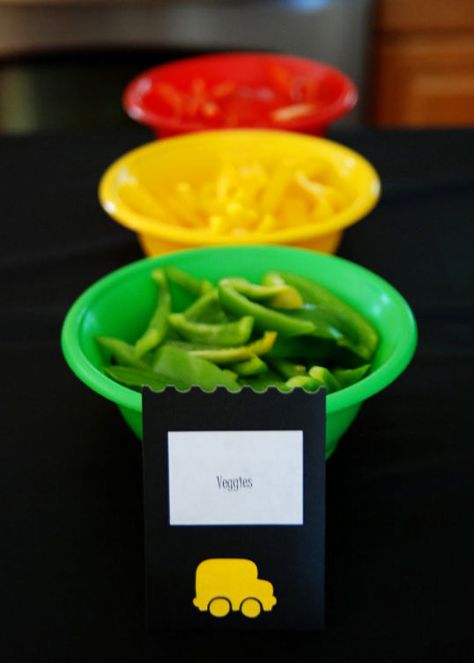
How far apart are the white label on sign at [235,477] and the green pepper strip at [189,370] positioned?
0.44 ft

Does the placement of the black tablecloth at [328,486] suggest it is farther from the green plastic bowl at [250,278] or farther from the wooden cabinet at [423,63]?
the wooden cabinet at [423,63]

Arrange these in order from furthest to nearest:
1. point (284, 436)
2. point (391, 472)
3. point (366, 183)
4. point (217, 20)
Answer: point (217, 20) < point (366, 183) < point (391, 472) < point (284, 436)

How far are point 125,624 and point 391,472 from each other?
11.5 inches

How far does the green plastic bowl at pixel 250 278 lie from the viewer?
2.62ft

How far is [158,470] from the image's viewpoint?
0.71 metres

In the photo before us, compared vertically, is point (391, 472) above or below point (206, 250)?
below

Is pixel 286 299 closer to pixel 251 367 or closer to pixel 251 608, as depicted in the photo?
pixel 251 367

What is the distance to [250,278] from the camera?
1052mm

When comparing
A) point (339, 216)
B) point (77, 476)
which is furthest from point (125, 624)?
point (339, 216)

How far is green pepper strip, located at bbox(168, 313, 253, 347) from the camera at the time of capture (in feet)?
2.91

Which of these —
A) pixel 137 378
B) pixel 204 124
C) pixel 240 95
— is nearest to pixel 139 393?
pixel 137 378

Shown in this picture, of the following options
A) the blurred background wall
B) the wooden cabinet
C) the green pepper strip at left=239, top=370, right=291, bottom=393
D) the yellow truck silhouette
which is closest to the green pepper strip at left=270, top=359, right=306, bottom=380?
the green pepper strip at left=239, top=370, right=291, bottom=393

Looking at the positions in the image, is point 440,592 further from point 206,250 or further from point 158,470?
point 206,250

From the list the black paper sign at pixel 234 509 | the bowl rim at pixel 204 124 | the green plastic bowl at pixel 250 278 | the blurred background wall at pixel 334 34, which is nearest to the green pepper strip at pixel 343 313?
the green plastic bowl at pixel 250 278
